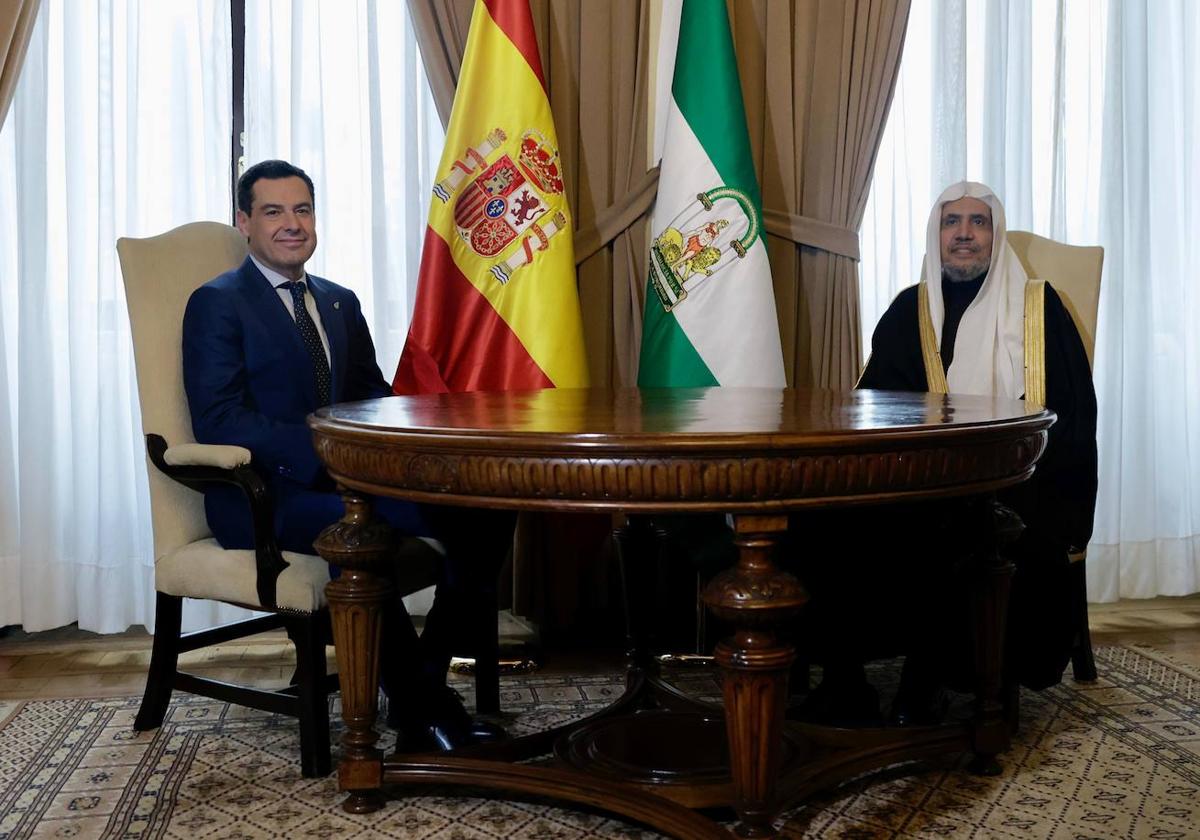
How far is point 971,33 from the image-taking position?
3961mm

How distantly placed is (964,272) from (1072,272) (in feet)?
0.94

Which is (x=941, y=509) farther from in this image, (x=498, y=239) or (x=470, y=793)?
(x=498, y=239)

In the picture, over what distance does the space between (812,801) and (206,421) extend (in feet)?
4.86

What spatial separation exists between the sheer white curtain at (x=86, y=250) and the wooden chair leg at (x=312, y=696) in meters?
1.44

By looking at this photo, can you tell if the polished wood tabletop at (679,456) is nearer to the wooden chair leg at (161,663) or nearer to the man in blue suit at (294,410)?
the man in blue suit at (294,410)

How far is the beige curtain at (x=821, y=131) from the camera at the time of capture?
12.2ft

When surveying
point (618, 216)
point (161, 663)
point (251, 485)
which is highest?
point (618, 216)

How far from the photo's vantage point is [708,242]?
3.46m

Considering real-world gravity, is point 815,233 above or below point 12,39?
below

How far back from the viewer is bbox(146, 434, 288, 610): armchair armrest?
2.38 metres

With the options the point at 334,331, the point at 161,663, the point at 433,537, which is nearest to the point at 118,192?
the point at 334,331

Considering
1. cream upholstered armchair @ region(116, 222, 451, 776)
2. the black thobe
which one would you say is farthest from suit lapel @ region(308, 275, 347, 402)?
the black thobe

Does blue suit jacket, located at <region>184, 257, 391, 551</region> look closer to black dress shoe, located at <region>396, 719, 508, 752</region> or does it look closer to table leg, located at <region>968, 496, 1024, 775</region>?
black dress shoe, located at <region>396, 719, 508, 752</region>

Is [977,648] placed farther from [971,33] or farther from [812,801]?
[971,33]
